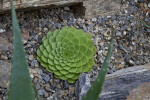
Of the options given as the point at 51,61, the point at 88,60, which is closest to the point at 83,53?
the point at 88,60

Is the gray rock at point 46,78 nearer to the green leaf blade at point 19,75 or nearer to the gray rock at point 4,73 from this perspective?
the gray rock at point 4,73

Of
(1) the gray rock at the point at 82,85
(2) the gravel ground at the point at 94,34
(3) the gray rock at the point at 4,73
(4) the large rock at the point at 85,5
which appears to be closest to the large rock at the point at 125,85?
(1) the gray rock at the point at 82,85

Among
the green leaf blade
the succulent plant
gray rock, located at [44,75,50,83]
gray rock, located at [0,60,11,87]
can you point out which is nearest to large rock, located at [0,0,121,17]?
the succulent plant

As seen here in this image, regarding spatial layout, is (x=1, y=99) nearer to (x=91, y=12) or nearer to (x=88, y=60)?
(x=88, y=60)

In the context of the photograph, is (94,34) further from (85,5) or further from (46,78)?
(46,78)

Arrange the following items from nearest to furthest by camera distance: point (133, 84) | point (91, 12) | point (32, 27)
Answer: point (133, 84)
point (32, 27)
point (91, 12)

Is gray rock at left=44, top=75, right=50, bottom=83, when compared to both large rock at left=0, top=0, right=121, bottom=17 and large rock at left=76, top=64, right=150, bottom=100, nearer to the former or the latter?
large rock at left=76, top=64, right=150, bottom=100
